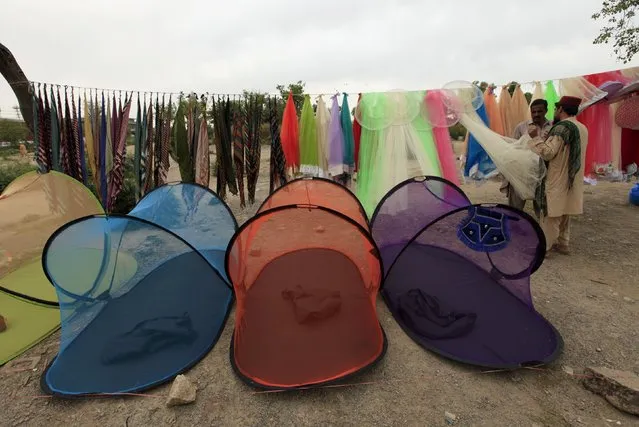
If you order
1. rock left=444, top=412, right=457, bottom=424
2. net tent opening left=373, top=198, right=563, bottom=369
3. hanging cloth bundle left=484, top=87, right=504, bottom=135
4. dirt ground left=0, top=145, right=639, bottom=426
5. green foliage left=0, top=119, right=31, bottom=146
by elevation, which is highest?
green foliage left=0, top=119, right=31, bottom=146

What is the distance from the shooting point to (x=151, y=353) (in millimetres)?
2246

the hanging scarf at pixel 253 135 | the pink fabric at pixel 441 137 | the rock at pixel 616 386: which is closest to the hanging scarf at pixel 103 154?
the hanging scarf at pixel 253 135

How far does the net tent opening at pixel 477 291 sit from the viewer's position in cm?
228

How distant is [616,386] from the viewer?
1.83 meters

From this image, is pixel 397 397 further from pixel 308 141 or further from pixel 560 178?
pixel 308 141

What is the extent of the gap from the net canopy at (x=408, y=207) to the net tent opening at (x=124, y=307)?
156 centimetres

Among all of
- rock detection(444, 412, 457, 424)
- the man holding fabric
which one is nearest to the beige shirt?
the man holding fabric

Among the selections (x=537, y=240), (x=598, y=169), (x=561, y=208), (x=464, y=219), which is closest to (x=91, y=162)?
(x=464, y=219)

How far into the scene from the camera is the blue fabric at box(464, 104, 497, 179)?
4.14 m

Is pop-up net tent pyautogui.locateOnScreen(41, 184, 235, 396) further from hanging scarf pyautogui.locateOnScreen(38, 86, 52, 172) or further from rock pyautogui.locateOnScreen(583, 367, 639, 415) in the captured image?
rock pyautogui.locateOnScreen(583, 367, 639, 415)

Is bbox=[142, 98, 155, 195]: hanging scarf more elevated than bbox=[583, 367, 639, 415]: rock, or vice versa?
bbox=[142, 98, 155, 195]: hanging scarf

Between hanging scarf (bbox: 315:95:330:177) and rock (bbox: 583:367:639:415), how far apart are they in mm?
3259

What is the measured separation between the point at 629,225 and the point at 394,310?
13.2 feet

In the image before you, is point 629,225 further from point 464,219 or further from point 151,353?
point 151,353
